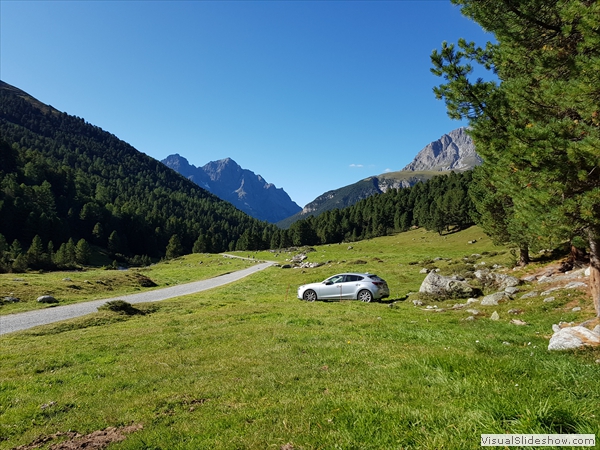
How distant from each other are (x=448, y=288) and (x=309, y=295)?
32.8 ft

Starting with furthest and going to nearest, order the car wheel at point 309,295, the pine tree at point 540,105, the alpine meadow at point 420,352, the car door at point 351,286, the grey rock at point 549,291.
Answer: the car wheel at point 309,295 < the car door at point 351,286 < the grey rock at point 549,291 < the pine tree at point 540,105 < the alpine meadow at point 420,352

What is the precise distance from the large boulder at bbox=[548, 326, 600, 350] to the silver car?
48.8ft

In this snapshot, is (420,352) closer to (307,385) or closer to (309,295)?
(307,385)

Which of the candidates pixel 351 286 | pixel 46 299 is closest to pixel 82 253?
pixel 46 299

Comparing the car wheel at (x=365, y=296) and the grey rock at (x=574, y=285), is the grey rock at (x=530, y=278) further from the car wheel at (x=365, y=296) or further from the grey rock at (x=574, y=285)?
the car wheel at (x=365, y=296)

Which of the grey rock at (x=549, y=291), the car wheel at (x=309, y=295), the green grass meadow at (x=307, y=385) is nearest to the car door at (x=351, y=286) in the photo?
the car wheel at (x=309, y=295)

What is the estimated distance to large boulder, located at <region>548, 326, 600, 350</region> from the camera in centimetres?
772

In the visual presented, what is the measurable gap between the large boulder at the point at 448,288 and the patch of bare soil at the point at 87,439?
20577 millimetres

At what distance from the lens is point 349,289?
2377cm

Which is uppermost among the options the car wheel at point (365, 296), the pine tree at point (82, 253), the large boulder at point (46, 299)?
the pine tree at point (82, 253)

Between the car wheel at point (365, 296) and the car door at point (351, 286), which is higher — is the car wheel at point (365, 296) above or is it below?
below

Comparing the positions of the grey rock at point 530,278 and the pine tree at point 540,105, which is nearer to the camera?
the pine tree at point 540,105

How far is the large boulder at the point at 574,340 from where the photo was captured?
772 centimetres

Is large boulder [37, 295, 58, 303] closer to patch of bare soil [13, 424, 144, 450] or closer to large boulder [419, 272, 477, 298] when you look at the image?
patch of bare soil [13, 424, 144, 450]
